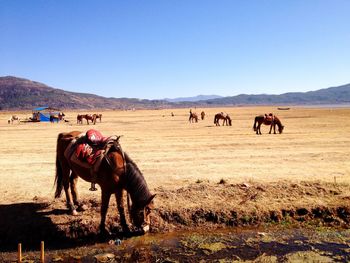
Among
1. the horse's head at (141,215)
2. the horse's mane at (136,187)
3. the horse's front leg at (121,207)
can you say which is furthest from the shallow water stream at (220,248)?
the horse's mane at (136,187)

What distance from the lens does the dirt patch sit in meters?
7.88

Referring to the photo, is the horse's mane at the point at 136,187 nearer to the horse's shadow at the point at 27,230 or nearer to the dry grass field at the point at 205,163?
the horse's shadow at the point at 27,230

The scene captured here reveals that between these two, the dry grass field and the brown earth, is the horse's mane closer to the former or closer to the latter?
the brown earth

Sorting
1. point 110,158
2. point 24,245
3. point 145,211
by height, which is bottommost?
point 24,245

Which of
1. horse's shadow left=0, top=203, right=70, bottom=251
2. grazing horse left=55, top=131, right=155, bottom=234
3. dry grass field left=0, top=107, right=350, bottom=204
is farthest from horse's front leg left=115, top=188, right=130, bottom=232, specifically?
dry grass field left=0, top=107, right=350, bottom=204

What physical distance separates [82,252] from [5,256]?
161 cm

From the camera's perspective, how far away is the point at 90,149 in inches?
306

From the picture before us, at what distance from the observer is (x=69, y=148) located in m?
8.20

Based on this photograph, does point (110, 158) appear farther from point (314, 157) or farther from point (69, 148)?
point (314, 157)

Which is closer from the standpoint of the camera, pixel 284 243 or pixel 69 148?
pixel 284 243

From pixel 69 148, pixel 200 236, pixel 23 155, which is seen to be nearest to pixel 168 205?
pixel 200 236

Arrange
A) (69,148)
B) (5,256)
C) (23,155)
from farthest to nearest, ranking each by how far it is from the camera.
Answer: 1. (23,155)
2. (69,148)
3. (5,256)

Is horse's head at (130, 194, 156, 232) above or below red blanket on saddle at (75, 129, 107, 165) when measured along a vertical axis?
below

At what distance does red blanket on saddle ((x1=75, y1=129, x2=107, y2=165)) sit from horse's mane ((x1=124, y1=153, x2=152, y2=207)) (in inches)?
34.7
